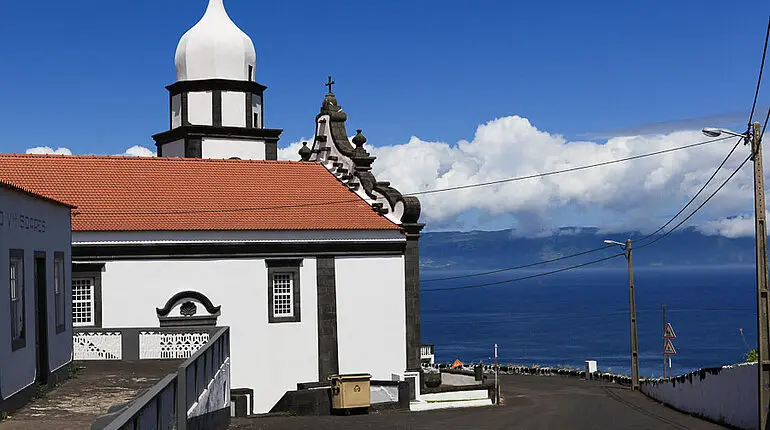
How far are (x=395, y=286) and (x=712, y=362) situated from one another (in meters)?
91.8

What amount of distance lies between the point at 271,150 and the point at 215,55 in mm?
4607

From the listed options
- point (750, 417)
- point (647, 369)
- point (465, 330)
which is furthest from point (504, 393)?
point (465, 330)

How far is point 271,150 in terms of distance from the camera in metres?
45.2

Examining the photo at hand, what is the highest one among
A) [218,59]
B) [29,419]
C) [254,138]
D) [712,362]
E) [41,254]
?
[218,59]

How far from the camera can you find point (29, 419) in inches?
648

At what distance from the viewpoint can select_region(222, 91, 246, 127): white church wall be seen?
44.3 metres

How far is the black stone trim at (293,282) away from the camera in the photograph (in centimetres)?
3616

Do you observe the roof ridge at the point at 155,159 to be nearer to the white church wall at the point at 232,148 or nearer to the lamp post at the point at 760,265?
the white church wall at the point at 232,148

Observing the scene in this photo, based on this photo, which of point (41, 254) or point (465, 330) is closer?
point (41, 254)

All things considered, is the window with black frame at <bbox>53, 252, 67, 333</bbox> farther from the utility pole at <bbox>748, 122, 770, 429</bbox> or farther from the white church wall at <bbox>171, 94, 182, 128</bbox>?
the white church wall at <bbox>171, 94, 182, 128</bbox>

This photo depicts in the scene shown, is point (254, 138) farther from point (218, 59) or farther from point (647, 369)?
point (647, 369)

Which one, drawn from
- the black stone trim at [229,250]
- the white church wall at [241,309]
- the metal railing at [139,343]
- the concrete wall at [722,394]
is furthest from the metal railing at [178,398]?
the concrete wall at [722,394]

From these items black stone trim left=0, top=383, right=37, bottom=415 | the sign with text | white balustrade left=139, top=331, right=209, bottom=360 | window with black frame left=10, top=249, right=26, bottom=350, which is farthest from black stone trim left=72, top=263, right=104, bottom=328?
window with black frame left=10, top=249, right=26, bottom=350

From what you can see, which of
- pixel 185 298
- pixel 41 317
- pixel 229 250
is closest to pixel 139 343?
pixel 41 317
